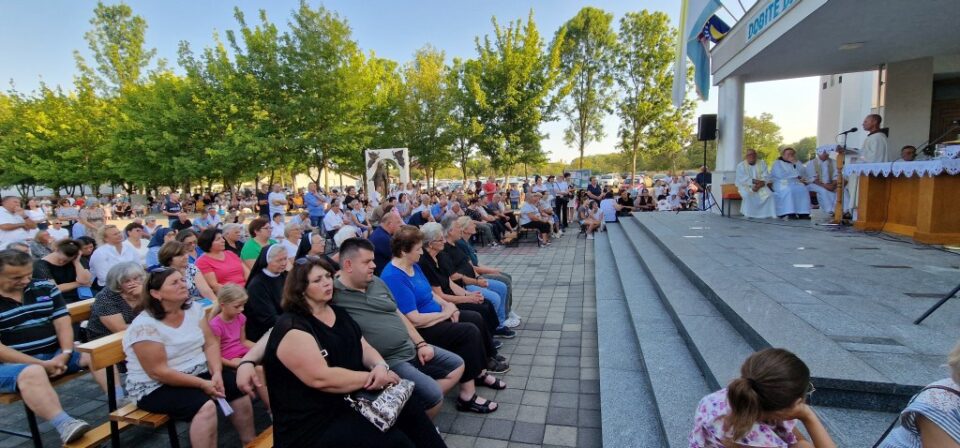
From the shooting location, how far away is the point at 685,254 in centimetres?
555

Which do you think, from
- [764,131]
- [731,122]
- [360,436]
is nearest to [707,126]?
[731,122]

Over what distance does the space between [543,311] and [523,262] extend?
3404 mm

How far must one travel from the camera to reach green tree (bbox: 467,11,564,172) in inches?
826

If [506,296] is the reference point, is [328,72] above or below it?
above

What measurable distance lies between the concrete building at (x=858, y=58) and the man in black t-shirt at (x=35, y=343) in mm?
8222

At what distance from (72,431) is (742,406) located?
352cm

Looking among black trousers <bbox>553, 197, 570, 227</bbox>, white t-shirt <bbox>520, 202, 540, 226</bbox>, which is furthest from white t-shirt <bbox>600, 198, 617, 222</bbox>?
white t-shirt <bbox>520, 202, 540, 226</bbox>

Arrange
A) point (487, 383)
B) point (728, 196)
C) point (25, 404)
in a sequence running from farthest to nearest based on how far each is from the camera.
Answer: point (728, 196), point (487, 383), point (25, 404)

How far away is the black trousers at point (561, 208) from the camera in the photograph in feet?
45.9

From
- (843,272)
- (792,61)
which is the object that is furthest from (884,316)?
(792,61)

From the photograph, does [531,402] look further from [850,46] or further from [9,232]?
[850,46]

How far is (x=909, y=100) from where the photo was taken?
8805 mm

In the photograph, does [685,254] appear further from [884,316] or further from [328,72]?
[328,72]

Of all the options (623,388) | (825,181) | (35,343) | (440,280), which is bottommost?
(623,388)
